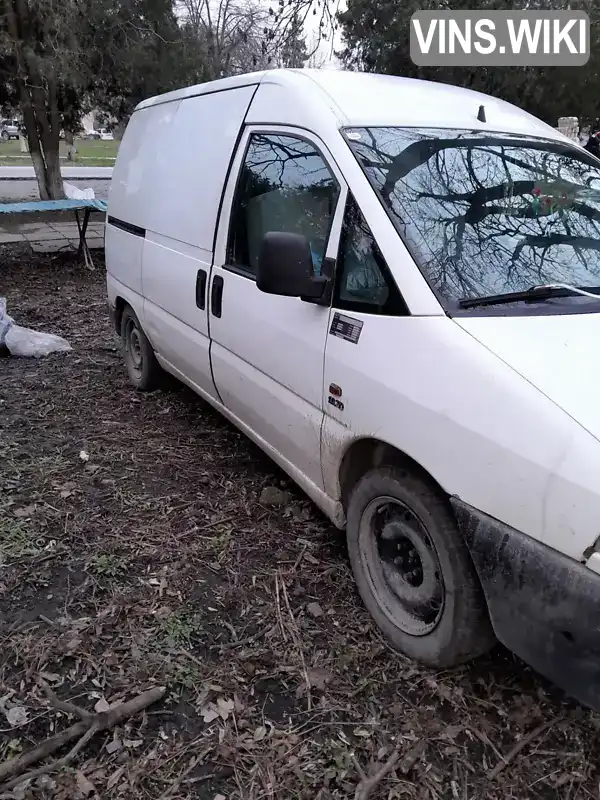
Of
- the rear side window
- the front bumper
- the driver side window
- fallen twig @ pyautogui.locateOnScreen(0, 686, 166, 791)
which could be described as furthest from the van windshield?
fallen twig @ pyautogui.locateOnScreen(0, 686, 166, 791)

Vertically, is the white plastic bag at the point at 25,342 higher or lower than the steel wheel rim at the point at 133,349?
lower

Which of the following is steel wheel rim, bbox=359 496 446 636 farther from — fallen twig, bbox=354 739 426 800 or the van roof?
the van roof

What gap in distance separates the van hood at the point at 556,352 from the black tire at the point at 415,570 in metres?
0.57

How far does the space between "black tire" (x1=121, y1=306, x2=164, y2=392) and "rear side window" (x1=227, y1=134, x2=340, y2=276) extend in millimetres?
1876

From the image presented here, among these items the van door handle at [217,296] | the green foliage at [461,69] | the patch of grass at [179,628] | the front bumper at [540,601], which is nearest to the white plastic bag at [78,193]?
the green foliage at [461,69]

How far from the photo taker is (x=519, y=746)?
2357 mm

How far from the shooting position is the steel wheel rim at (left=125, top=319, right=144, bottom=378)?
5.59 meters

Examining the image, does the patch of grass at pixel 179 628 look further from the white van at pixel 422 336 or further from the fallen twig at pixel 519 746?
the fallen twig at pixel 519 746

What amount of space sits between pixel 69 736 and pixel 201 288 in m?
2.35

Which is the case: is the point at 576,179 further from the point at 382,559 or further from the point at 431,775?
the point at 431,775

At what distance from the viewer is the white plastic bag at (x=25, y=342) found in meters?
6.52

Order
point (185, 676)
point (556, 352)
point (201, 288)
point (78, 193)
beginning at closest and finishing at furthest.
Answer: point (556, 352), point (185, 676), point (201, 288), point (78, 193)

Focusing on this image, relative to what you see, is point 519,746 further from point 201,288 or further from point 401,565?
point 201,288

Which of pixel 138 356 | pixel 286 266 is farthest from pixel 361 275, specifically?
pixel 138 356
